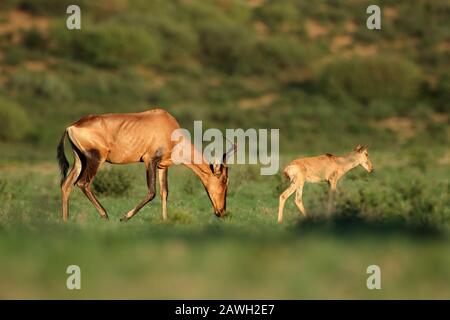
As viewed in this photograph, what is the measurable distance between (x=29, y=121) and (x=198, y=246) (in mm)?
22235

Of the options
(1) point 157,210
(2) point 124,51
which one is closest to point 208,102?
(2) point 124,51

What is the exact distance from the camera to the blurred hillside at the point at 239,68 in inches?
1133

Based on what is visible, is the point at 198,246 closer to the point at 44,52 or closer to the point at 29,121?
the point at 29,121

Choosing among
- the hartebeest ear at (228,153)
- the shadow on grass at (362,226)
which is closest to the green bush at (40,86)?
the hartebeest ear at (228,153)

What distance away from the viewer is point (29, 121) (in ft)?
93.2

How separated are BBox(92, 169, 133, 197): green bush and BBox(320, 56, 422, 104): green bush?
19.5 metres

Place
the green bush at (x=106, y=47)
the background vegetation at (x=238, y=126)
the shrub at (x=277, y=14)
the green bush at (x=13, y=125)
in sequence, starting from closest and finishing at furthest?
the background vegetation at (x=238, y=126) → the green bush at (x=13, y=125) → the green bush at (x=106, y=47) → the shrub at (x=277, y=14)

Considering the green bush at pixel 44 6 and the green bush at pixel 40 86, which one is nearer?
the green bush at pixel 40 86

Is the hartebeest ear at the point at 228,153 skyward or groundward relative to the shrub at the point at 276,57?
groundward

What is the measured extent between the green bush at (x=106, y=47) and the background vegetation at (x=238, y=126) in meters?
0.06

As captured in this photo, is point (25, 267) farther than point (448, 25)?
No

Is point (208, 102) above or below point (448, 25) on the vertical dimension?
below

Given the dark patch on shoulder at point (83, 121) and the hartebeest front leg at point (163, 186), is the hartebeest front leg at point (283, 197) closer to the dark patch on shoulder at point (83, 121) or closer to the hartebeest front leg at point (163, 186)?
the hartebeest front leg at point (163, 186)

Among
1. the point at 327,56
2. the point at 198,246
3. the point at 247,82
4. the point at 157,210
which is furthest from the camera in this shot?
the point at 327,56
